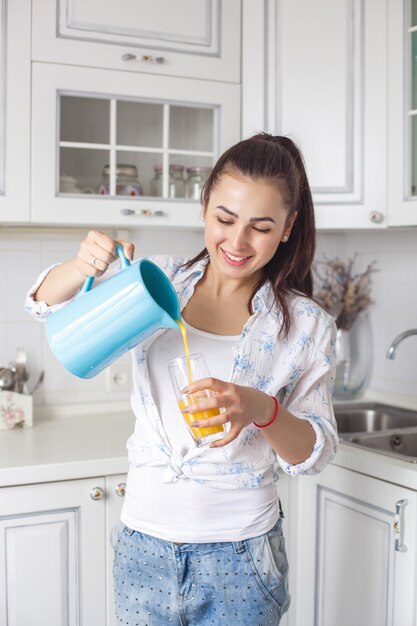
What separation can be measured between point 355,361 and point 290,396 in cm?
124

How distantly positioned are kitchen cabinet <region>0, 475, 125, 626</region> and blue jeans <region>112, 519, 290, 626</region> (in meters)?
0.57

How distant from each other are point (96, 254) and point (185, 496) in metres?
0.41

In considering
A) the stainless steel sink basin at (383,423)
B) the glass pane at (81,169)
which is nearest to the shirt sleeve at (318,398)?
the stainless steel sink basin at (383,423)

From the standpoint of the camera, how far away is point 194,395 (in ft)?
3.30

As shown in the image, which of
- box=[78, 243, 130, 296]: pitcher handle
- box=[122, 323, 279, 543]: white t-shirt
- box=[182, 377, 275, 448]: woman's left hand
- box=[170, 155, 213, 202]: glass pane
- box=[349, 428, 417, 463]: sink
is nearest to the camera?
box=[182, 377, 275, 448]: woman's left hand

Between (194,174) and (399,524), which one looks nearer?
(399,524)

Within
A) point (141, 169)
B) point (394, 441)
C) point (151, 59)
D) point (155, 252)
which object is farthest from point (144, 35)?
point (394, 441)

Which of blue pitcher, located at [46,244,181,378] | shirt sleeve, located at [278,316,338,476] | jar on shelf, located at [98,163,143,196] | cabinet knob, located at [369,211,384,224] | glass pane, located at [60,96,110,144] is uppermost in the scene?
glass pane, located at [60,96,110,144]

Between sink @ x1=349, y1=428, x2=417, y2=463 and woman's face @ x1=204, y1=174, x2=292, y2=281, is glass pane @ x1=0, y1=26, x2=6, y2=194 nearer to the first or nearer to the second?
woman's face @ x1=204, y1=174, x2=292, y2=281

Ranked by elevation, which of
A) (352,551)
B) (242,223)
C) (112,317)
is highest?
(242,223)

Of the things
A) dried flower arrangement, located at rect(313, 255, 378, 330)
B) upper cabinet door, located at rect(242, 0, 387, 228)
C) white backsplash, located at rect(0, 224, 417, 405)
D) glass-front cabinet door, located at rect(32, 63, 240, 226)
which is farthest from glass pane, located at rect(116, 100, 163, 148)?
dried flower arrangement, located at rect(313, 255, 378, 330)

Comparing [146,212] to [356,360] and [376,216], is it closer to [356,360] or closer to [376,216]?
[376,216]

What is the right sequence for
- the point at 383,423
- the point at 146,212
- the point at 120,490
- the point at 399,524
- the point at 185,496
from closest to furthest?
the point at 185,496 → the point at 399,524 → the point at 120,490 → the point at 146,212 → the point at 383,423

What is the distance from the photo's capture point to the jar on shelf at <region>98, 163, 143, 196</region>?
6.68ft
